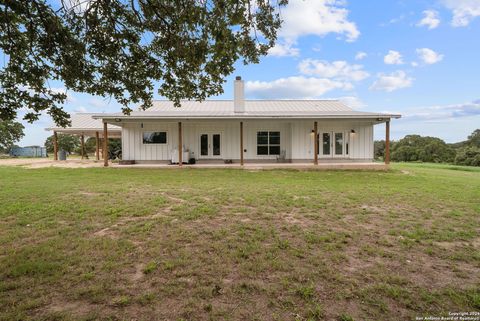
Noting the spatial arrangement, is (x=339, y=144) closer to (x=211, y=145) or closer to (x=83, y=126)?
(x=211, y=145)

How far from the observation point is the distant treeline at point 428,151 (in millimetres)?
30855

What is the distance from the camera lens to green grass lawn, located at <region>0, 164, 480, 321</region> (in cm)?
248

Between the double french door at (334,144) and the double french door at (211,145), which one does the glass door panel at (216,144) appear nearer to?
the double french door at (211,145)

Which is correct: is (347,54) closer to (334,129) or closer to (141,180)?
(334,129)

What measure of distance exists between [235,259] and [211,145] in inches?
534

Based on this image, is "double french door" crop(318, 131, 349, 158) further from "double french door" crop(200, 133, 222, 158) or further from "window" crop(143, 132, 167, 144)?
"window" crop(143, 132, 167, 144)

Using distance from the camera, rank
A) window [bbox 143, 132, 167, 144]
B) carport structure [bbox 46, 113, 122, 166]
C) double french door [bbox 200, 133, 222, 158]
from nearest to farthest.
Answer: window [bbox 143, 132, 167, 144] < double french door [bbox 200, 133, 222, 158] < carport structure [bbox 46, 113, 122, 166]

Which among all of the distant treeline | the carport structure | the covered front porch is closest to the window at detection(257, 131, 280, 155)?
the covered front porch

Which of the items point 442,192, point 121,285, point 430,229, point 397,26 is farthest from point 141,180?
point 397,26

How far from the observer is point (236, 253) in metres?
3.67

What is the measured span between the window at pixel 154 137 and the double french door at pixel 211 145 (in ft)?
7.39

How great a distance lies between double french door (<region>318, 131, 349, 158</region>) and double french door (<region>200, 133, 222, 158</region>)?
614 cm

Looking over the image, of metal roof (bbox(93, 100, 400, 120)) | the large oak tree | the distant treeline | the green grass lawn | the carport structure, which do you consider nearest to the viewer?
the green grass lawn

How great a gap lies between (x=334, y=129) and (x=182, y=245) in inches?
570
